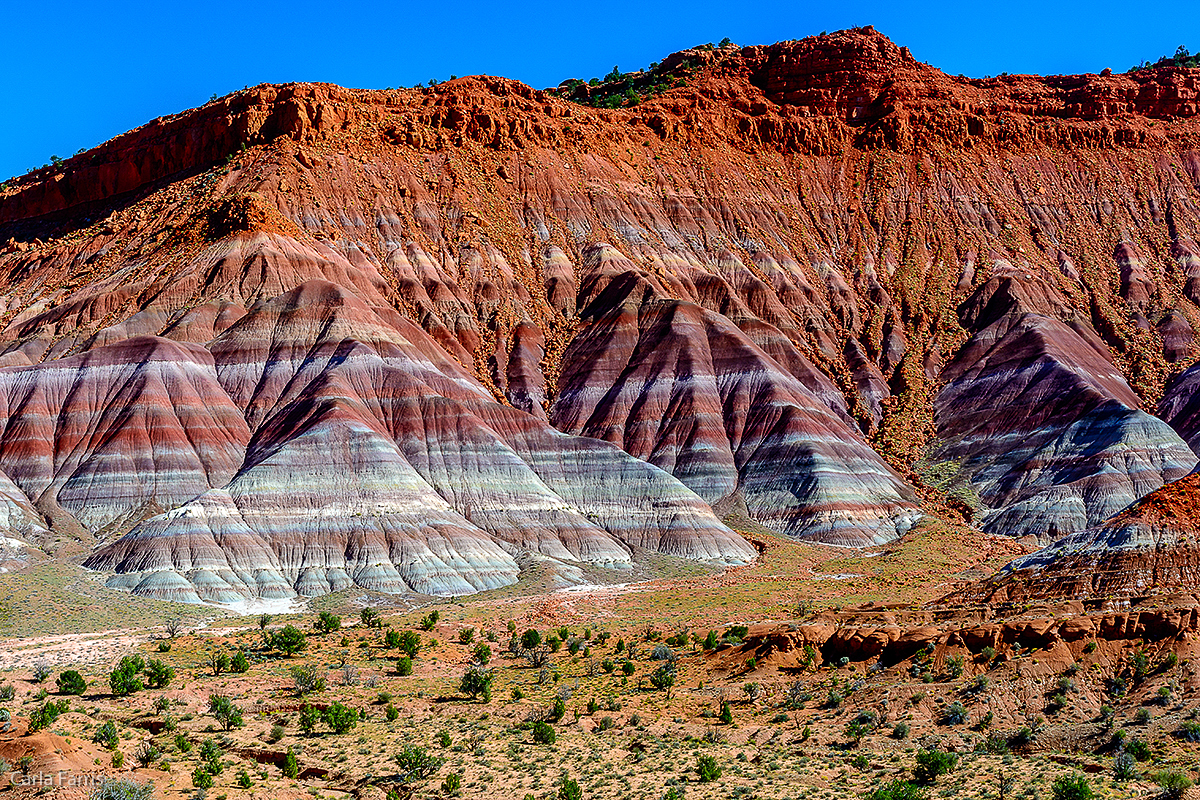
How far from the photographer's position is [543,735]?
3059cm

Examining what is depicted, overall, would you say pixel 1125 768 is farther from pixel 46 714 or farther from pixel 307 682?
pixel 46 714

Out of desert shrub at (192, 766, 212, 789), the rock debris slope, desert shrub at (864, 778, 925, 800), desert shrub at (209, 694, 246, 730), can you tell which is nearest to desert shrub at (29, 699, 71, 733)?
desert shrub at (209, 694, 246, 730)

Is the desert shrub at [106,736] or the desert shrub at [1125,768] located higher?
the desert shrub at [106,736]

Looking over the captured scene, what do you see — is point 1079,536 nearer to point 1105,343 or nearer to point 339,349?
point 339,349

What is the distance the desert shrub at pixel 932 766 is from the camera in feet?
84.9

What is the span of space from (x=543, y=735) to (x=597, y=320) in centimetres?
7501

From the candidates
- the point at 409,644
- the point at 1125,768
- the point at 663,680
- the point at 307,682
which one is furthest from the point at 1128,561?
the point at 307,682

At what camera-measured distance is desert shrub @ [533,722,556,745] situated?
100ft

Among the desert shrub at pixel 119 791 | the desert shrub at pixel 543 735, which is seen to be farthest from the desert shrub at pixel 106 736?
the desert shrub at pixel 543 735

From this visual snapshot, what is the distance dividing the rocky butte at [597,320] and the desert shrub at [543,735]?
64.8 feet

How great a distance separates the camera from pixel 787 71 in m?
140

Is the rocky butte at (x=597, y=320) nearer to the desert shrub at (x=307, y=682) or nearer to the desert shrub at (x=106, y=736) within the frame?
the desert shrub at (x=307, y=682)

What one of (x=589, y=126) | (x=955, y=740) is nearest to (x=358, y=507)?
(x=955, y=740)

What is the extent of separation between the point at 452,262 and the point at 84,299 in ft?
104
